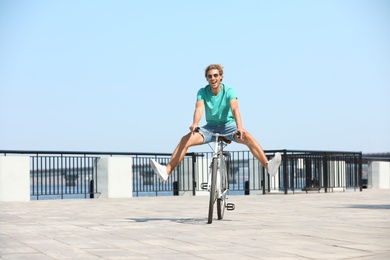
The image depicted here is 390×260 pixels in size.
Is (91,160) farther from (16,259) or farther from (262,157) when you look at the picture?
(16,259)

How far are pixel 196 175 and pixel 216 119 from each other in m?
10.7

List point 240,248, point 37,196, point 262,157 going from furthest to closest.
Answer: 1. point 37,196
2. point 262,157
3. point 240,248

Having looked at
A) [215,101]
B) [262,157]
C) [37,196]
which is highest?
[215,101]

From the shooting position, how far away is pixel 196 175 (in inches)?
698

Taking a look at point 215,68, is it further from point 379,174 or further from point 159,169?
point 379,174

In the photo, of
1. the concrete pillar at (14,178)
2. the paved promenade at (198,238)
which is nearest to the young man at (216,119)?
the paved promenade at (198,238)

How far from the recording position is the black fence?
620 inches

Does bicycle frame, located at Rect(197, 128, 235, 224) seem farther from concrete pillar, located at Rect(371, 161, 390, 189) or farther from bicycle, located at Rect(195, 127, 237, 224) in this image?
concrete pillar, located at Rect(371, 161, 390, 189)

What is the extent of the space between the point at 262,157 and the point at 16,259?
11.6 feet

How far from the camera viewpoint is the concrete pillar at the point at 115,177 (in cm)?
1567

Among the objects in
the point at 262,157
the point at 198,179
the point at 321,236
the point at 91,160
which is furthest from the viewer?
the point at 198,179

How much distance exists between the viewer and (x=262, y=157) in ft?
23.3

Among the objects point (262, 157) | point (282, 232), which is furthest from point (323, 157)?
point (282, 232)

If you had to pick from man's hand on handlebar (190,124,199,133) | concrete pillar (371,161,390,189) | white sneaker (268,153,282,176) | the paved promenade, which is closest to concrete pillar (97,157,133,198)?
the paved promenade
